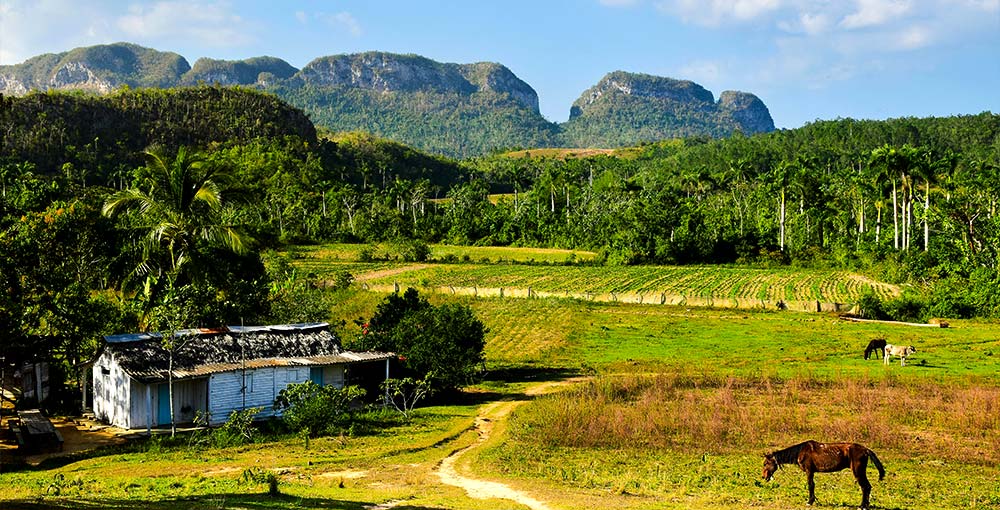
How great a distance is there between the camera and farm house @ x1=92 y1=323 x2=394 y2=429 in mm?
24562

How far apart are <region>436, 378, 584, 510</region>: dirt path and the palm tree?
28.8 feet

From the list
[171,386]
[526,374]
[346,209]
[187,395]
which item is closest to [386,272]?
[346,209]

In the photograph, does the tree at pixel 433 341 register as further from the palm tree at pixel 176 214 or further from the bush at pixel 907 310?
the bush at pixel 907 310

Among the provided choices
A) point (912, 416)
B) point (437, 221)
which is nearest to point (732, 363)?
point (912, 416)

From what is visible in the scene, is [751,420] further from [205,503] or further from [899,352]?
[205,503]

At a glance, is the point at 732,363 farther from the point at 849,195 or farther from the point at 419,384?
the point at 849,195

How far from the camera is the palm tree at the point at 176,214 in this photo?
2448 centimetres

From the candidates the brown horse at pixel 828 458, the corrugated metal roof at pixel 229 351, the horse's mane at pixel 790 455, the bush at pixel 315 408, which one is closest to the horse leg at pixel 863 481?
the brown horse at pixel 828 458

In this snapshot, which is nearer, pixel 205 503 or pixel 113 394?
pixel 205 503

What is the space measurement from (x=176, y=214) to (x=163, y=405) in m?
5.71

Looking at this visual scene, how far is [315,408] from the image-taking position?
23500mm

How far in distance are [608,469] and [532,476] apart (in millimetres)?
1890

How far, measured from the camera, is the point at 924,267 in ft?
210

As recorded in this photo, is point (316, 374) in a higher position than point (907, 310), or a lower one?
higher
